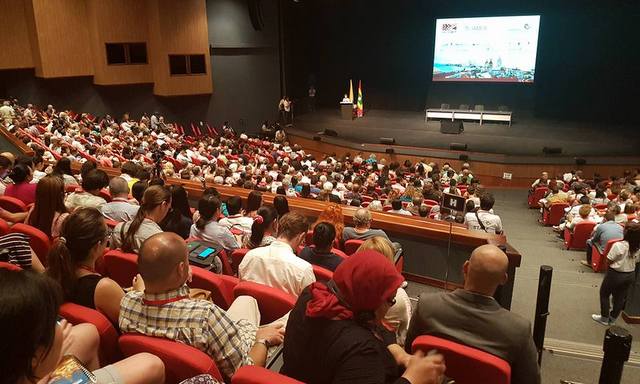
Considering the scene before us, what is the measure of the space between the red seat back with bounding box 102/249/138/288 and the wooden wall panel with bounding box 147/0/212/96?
13.8 m

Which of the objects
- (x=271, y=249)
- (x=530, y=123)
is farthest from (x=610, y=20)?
(x=271, y=249)

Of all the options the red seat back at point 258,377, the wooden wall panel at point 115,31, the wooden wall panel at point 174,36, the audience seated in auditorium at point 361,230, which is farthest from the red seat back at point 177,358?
the wooden wall panel at point 115,31

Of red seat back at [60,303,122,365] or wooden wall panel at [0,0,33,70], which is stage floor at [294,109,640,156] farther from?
red seat back at [60,303,122,365]

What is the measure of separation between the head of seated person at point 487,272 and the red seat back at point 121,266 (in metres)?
1.96

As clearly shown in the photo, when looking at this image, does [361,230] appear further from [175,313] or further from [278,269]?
[175,313]

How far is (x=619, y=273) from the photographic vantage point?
4371 millimetres

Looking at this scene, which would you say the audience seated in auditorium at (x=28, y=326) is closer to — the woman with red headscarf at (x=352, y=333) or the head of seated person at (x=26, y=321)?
the head of seated person at (x=26, y=321)

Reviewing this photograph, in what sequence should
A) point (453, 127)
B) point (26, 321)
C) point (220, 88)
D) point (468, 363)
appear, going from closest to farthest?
1. point (26, 321)
2. point (468, 363)
3. point (453, 127)
4. point (220, 88)

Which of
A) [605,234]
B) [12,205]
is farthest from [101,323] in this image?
[605,234]

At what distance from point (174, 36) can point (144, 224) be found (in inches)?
539

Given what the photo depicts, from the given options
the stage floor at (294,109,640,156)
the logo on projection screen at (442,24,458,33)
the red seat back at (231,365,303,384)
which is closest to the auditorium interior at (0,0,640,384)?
the red seat back at (231,365,303,384)

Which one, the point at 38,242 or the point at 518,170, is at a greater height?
the point at 38,242

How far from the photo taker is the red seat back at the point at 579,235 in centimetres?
667

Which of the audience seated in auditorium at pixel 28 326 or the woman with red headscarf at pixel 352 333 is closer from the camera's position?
the audience seated in auditorium at pixel 28 326
